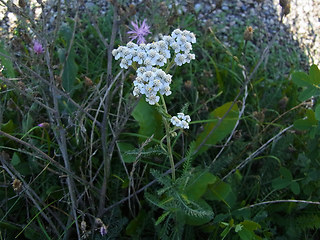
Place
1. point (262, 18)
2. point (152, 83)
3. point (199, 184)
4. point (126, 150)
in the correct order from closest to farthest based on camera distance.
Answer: point (152, 83)
point (199, 184)
point (126, 150)
point (262, 18)

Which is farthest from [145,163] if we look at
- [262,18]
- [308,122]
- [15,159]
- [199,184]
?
[262,18]

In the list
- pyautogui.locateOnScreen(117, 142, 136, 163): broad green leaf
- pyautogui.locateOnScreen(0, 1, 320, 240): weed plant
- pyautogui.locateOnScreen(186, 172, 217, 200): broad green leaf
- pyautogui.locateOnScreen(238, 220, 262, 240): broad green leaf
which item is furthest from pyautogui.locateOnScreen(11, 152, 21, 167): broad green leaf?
pyautogui.locateOnScreen(238, 220, 262, 240): broad green leaf

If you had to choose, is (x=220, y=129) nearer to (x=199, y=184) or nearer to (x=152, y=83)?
(x=199, y=184)

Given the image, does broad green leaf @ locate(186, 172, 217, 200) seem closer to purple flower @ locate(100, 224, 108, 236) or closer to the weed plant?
the weed plant

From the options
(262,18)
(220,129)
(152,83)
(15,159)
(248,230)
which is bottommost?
(248,230)

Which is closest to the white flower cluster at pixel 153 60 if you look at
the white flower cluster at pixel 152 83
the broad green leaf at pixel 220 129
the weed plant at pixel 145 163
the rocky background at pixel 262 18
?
the white flower cluster at pixel 152 83
